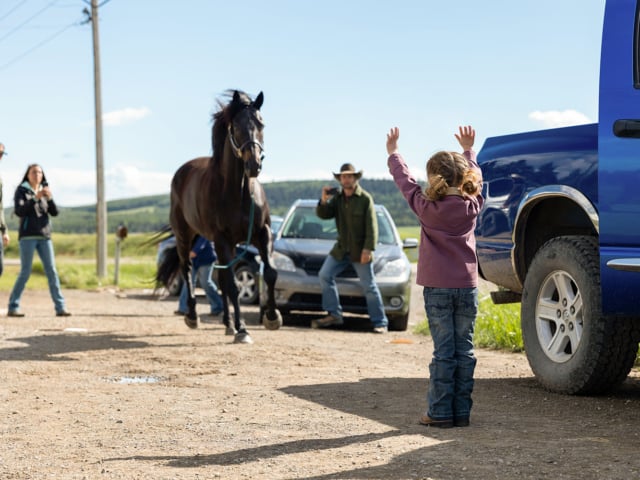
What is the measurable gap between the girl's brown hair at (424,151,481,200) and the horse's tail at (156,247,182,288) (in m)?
9.09

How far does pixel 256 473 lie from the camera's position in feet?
15.5

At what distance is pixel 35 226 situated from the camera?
46.1 ft

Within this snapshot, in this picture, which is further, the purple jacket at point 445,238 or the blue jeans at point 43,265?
the blue jeans at point 43,265

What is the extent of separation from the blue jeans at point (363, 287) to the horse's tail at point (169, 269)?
2.51m

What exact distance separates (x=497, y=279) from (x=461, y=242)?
2174 mm

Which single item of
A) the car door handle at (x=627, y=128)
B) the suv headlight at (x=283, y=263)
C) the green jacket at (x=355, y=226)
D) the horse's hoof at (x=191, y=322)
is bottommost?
the horse's hoof at (x=191, y=322)

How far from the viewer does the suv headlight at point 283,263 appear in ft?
44.2

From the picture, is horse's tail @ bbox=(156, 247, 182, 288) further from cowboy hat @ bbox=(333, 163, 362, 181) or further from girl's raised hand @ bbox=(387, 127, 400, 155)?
girl's raised hand @ bbox=(387, 127, 400, 155)

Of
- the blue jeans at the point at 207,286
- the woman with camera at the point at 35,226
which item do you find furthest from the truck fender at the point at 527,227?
the woman with camera at the point at 35,226

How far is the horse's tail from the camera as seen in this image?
571 inches

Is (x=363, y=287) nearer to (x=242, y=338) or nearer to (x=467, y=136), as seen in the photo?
(x=242, y=338)

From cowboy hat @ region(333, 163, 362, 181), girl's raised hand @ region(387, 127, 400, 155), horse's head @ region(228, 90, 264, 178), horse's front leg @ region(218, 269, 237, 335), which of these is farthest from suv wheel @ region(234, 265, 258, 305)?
girl's raised hand @ region(387, 127, 400, 155)

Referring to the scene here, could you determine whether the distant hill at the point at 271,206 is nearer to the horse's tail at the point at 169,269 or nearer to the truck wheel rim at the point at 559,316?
the horse's tail at the point at 169,269

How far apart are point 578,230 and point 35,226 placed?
8.77m
